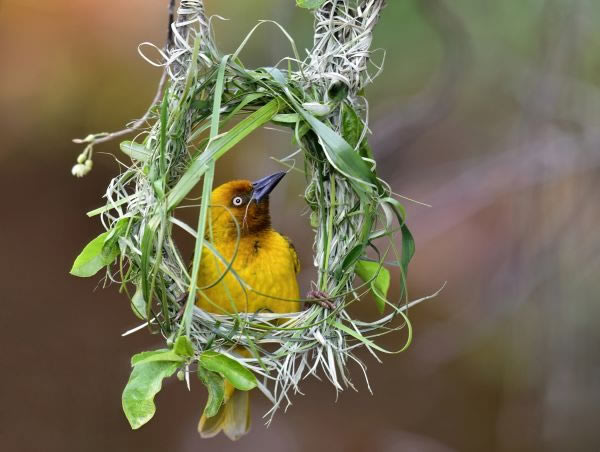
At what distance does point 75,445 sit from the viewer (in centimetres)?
449

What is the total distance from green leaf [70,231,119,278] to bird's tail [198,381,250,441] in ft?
2.50

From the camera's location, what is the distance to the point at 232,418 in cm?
260

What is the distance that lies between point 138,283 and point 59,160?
96.8 inches

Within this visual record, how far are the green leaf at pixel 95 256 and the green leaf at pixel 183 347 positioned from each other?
0.35 m

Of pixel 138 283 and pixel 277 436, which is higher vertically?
pixel 138 283

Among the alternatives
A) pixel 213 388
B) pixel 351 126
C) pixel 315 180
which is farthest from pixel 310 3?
pixel 213 388

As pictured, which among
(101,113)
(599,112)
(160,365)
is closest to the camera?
(160,365)

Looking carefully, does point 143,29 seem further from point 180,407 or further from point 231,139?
point 231,139

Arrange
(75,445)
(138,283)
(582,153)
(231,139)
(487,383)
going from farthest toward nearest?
(487,383) → (75,445) → (582,153) → (138,283) → (231,139)

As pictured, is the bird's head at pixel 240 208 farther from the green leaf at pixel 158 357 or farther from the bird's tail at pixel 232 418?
the green leaf at pixel 158 357

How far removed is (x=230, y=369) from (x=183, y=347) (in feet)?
0.36

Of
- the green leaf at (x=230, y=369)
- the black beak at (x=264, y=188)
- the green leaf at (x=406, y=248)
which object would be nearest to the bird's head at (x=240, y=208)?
the black beak at (x=264, y=188)

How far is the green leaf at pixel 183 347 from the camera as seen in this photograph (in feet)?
5.64

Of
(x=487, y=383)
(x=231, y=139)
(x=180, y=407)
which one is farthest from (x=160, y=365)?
(x=487, y=383)
